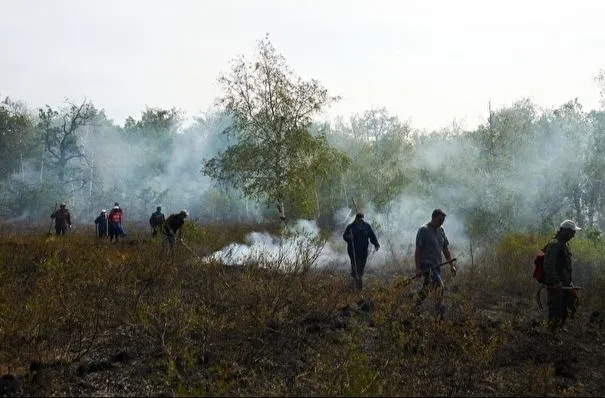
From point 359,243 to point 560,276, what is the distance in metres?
4.10

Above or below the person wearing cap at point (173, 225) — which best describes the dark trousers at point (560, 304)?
below

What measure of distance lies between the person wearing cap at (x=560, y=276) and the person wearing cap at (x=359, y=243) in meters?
3.73

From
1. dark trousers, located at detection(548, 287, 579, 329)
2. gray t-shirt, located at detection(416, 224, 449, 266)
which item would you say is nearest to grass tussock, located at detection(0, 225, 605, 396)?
dark trousers, located at detection(548, 287, 579, 329)

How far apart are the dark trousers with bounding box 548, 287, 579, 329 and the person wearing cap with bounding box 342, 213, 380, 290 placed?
3717 mm

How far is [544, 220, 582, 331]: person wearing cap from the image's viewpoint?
6668mm

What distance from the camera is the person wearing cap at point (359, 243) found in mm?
10117

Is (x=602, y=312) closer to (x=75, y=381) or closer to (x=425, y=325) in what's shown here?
(x=425, y=325)

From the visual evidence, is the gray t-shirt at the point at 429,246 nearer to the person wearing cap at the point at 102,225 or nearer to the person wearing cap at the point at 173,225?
the person wearing cap at the point at 173,225

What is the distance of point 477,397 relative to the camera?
15.9 ft

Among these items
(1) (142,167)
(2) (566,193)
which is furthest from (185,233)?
(1) (142,167)

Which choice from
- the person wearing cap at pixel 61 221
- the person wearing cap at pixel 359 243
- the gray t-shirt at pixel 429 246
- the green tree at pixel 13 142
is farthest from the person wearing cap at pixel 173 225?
the green tree at pixel 13 142

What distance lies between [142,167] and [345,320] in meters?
39.6

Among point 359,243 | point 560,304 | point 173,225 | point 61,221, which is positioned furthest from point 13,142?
point 560,304

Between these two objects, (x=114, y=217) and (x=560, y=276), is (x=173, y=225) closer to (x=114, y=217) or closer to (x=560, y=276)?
(x=114, y=217)
